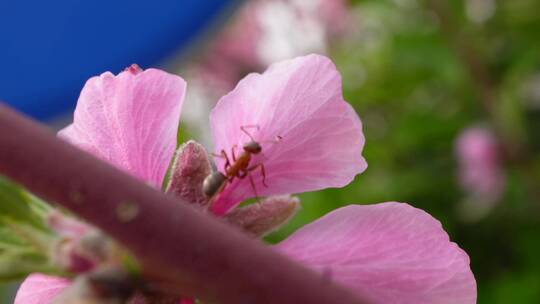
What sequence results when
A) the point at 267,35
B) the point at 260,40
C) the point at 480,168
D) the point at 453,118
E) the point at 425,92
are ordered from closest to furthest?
the point at 480,168 → the point at 453,118 → the point at 425,92 → the point at 267,35 → the point at 260,40

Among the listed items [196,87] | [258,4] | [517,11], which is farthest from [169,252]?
[258,4]

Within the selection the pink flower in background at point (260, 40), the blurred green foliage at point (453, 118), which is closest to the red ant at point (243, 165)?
the blurred green foliage at point (453, 118)

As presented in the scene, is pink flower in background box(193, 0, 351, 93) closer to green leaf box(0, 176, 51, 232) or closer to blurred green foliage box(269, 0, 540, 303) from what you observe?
blurred green foliage box(269, 0, 540, 303)

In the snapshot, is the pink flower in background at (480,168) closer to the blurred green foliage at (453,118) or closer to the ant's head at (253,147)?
the blurred green foliage at (453,118)

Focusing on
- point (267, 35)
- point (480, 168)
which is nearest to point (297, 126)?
point (480, 168)

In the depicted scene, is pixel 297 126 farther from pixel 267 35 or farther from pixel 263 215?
pixel 267 35

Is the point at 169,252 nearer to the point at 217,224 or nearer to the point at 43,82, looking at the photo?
the point at 217,224
